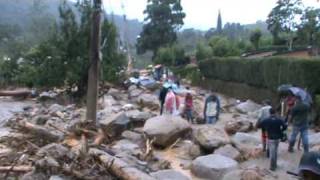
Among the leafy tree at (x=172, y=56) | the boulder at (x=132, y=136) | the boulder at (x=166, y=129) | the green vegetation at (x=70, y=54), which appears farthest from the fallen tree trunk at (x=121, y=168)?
the leafy tree at (x=172, y=56)

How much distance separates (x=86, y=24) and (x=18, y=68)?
14731mm

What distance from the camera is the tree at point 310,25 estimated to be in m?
42.6

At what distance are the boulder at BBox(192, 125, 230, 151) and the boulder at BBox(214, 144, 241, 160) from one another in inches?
15.2

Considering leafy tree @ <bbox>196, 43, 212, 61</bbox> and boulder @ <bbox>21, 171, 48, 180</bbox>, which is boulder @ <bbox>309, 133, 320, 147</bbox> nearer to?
boulder @ <bbox>21, 171, 48, 180</bbox>

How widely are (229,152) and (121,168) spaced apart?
155 inches

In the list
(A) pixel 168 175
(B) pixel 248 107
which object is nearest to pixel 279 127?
(A) pixel 168 175

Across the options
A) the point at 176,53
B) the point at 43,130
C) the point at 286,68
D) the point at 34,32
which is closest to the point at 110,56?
the point at 286,68

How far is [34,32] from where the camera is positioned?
252ft

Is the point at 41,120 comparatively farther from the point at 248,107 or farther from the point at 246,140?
the point at 248,107

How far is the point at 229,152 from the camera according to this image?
1391 centimetres

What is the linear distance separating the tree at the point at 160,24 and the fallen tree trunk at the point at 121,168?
52.7 m

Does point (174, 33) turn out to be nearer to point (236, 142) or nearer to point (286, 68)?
point (286, 68)

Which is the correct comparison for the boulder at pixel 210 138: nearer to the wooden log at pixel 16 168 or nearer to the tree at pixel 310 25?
the wooden log at pixel 16 168

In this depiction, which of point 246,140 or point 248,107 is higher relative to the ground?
point 246,140
